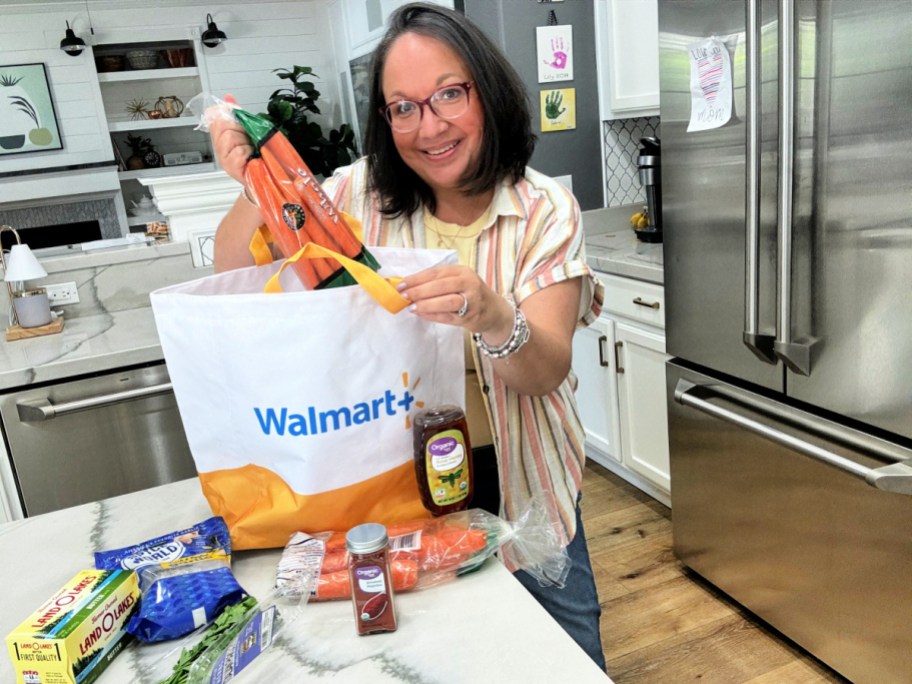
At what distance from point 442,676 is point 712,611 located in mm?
1631

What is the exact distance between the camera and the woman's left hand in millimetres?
784

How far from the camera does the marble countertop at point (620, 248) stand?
2326 millimetres

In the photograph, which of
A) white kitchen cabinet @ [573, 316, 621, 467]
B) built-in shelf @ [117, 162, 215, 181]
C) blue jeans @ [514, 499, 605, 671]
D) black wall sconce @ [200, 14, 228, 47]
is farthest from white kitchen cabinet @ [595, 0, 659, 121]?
built-in shelf @ [117, 162, 215, 181]

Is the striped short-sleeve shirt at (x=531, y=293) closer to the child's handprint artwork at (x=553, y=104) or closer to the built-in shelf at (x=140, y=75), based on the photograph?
the child's handprint artwork at (x=553, y=104)

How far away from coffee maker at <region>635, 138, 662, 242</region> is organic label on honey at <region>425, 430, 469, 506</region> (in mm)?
1921

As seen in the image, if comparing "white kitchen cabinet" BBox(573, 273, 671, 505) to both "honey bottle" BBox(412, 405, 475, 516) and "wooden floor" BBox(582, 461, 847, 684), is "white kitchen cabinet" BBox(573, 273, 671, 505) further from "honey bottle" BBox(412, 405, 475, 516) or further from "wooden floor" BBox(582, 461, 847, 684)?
"honey bottle" BBox(412, 405, 475, 516)

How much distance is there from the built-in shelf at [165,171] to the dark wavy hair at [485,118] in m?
4.92

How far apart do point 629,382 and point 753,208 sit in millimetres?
1034

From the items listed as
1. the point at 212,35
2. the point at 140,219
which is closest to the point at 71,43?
the point at 212,35

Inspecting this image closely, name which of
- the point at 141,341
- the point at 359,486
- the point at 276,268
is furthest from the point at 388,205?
the point at 141,341

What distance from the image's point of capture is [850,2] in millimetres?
1379

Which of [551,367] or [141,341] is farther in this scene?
[141,341]

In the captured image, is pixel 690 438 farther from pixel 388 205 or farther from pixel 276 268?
pixel 276 268

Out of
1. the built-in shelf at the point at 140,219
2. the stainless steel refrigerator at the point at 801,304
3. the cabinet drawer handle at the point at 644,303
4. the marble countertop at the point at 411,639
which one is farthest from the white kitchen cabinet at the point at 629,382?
the built-in shelf at the point at 140,219
